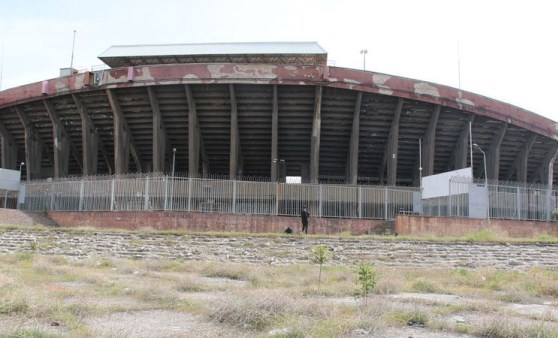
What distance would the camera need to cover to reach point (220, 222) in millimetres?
24922

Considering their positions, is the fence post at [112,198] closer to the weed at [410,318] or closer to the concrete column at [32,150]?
the concrete column at [32,150]

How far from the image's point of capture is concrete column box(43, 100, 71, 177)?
117ft

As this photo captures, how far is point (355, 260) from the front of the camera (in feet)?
55.5

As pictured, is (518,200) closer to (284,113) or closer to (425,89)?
(425,89)

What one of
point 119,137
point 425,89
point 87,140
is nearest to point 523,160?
point 425,89

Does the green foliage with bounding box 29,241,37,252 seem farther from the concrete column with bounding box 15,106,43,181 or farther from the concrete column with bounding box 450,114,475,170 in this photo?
the concrete column with bounding box 450,114,475,170

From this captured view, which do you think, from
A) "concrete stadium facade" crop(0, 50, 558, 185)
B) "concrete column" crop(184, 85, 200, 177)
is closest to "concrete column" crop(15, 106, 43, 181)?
"concrete stadium facade" crop(0, 50, 558, 185)

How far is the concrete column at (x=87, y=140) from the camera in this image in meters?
34.4

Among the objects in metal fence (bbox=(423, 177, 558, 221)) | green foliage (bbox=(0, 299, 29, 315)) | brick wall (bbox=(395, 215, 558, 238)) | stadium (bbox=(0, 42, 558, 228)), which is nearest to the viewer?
green foliage (bbox=(0, 299, 29, 315))

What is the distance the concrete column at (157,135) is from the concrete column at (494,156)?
2189 cm

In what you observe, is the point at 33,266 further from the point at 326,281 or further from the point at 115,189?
the point at 115,189

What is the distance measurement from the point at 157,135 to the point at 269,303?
2806 cm

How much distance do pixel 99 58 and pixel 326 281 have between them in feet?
101

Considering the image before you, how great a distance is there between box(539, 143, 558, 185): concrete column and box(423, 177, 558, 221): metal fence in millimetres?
9793
